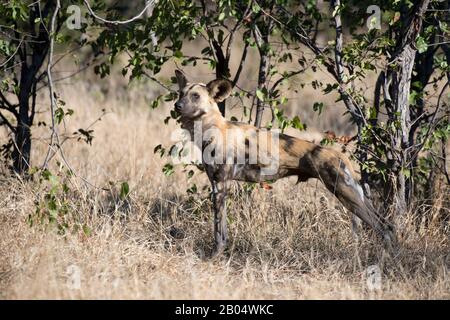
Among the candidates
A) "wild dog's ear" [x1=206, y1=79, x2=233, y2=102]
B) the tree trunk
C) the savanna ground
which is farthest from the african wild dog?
the tree trunk

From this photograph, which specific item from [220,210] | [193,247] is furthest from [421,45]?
[193,247]

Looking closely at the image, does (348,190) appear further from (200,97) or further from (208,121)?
(200,97)

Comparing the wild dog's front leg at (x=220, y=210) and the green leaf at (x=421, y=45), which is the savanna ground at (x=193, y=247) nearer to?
the wild dog's front leg at (x=220, y=210)

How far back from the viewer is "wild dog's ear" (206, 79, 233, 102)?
21.2 ft

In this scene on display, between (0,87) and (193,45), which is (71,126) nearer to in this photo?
(0,87)

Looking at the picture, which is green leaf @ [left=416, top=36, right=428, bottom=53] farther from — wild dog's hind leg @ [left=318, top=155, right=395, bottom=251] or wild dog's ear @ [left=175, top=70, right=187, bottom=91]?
wild dog's ear @ [left=175, top=70, right=187, bottom=91]

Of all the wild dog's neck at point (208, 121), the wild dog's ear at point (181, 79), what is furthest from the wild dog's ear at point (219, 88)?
the wild dog's ear at point (181, 79)

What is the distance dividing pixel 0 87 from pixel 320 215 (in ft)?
10.8

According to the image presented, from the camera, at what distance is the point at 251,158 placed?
6.54 m

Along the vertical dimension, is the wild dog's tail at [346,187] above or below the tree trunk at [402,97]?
below

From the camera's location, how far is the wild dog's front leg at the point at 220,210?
6457 millimetres

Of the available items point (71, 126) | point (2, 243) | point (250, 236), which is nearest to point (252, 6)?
point (250, 236)

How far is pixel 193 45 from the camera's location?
19906 millimetres

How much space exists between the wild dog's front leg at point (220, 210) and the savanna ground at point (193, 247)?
0.44 ft
